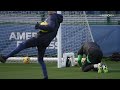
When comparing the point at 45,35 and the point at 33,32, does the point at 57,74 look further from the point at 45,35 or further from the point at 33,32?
the point at 33,32

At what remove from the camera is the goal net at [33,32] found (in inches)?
467

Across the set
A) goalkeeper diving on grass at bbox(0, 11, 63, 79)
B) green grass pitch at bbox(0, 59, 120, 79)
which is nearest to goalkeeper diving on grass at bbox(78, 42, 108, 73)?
green grass pitch at bbox(0, 59, 120, 79)

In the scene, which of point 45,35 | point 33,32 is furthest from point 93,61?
point 33,32

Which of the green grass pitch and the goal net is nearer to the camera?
the green grass pitch

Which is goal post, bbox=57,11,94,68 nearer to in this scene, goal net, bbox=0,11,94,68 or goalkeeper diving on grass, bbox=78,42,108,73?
goal net, bbox=0,11,94,68

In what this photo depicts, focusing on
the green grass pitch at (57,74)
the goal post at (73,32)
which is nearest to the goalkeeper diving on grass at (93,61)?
the green grass pitch at (57,74)

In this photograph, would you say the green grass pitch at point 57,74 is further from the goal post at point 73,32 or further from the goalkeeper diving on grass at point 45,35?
the goal post at point 73,32

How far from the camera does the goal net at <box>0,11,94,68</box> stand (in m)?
11.9
